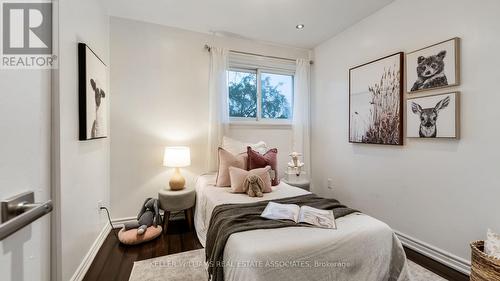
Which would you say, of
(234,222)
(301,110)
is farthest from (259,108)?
(234,222)

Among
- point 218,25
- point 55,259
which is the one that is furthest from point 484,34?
point 55,259

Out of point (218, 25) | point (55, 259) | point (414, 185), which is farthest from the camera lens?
point (218, 25)

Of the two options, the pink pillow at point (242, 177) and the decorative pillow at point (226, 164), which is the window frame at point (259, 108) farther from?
the pink pillow at point (242, 177)

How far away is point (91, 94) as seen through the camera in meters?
1.95

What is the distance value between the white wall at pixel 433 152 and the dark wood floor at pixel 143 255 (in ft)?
0.68

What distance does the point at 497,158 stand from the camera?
5.50ft

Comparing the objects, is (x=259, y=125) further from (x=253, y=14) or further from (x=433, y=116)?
(x=433, y=116)

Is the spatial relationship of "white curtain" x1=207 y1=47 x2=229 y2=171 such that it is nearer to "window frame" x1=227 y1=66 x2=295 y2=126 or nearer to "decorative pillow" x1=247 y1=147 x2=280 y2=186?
"window frame" x1=227 y1=66 x2=295 y2=126

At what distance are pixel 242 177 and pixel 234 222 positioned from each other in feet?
2.76

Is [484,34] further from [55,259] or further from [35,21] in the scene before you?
[55,259]

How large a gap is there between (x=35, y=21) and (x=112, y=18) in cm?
174

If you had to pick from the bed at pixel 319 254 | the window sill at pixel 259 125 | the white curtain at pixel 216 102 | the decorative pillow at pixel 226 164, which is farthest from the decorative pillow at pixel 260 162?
the bed at pixel 319 254

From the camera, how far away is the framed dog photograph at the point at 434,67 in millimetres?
1885

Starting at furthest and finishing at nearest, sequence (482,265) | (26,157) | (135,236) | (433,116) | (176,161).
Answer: (176,161)
(135,236)
(433,116)
(482,265)
(26,157)
